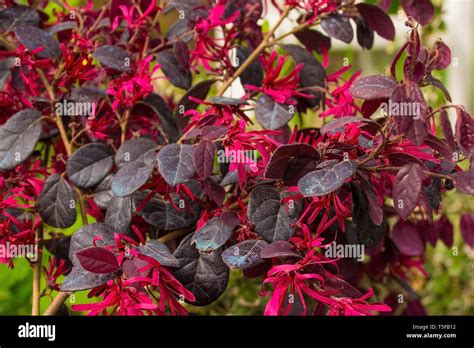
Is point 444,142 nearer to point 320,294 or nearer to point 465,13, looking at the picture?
point 320,294

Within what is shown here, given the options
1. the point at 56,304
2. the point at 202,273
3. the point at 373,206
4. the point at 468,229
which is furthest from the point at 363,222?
the point at 468,229

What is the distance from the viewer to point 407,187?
54 centimetres

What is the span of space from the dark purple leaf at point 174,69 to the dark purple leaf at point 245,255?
34 cm

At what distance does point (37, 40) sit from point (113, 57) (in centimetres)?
10

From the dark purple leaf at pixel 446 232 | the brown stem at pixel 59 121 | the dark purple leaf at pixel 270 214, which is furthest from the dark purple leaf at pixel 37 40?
the dark purple leaf at pixel 446 232

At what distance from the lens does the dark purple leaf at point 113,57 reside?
77cm

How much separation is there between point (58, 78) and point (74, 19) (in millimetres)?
167

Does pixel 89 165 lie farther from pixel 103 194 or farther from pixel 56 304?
pixel 56 304

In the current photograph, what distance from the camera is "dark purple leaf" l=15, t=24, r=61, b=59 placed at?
2.56 feet

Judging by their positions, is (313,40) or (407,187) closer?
(407,187)

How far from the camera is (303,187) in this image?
547 mm

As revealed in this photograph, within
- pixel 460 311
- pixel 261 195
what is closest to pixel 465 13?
pixel 460 311

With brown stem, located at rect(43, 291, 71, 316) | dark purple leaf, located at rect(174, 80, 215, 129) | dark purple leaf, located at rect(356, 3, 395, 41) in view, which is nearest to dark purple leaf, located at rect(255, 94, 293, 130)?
dark purple leaf, located at rect(174, 80, 215, 129)
